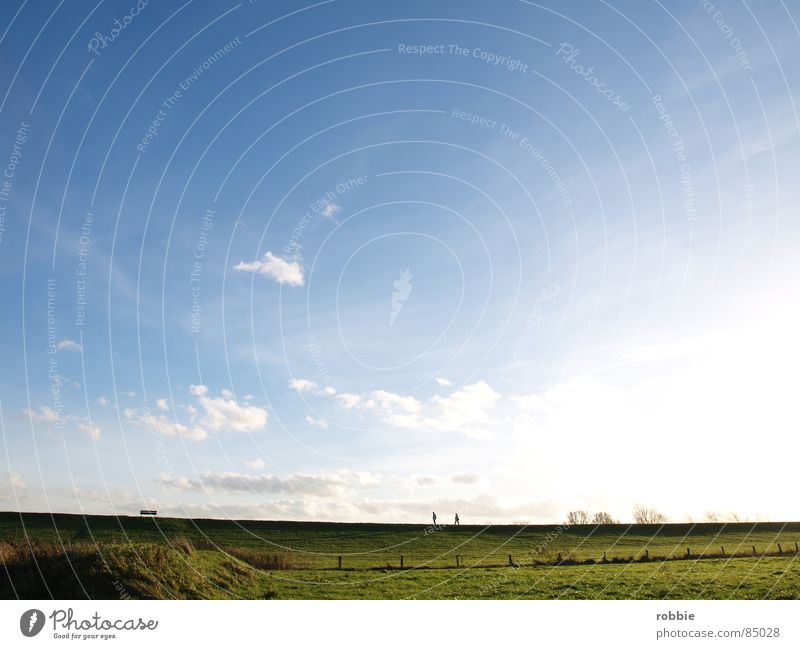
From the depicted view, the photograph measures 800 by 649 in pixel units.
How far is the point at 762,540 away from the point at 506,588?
7060cm

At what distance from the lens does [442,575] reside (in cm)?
4644

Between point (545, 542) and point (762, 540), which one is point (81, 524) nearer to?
point (545, 542)

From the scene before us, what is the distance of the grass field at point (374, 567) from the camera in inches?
1092

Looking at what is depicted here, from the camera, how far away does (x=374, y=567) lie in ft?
171

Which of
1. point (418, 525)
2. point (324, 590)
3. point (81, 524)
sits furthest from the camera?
point (418, 525)

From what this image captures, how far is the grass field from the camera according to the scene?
91.0ft

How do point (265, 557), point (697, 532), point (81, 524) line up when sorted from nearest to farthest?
point (265, 557) → point (81, 524) → point (697, 532)
